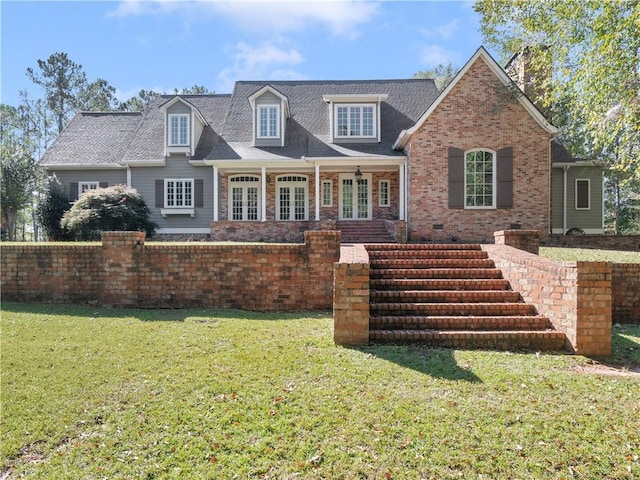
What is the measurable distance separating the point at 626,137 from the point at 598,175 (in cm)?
736

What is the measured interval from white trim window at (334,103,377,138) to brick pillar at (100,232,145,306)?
10919mm

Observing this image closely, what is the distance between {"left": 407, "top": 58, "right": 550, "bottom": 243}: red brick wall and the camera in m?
13.0

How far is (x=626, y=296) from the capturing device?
21.6 ft

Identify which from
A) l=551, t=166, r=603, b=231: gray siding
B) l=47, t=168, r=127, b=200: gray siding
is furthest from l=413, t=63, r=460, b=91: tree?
l=47, t=168, r=127, b=200: gray siding

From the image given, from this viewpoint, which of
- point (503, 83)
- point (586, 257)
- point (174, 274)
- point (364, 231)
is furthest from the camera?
point (364, 231)

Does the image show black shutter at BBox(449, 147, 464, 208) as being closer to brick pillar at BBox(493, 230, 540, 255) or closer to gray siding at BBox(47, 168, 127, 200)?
brick pillar at BBox(493, 230, 540, 255)

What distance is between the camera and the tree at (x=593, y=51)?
950cm

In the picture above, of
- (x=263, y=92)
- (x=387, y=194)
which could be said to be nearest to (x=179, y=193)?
(x=263, y=92)

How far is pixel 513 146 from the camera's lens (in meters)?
13.1

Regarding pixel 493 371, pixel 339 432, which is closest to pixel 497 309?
pixel 493 371

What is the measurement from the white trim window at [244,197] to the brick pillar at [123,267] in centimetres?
936

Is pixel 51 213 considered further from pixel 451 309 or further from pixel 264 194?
pixel 451 309

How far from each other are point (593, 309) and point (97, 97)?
1772 inches

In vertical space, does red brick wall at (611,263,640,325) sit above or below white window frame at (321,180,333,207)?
below
